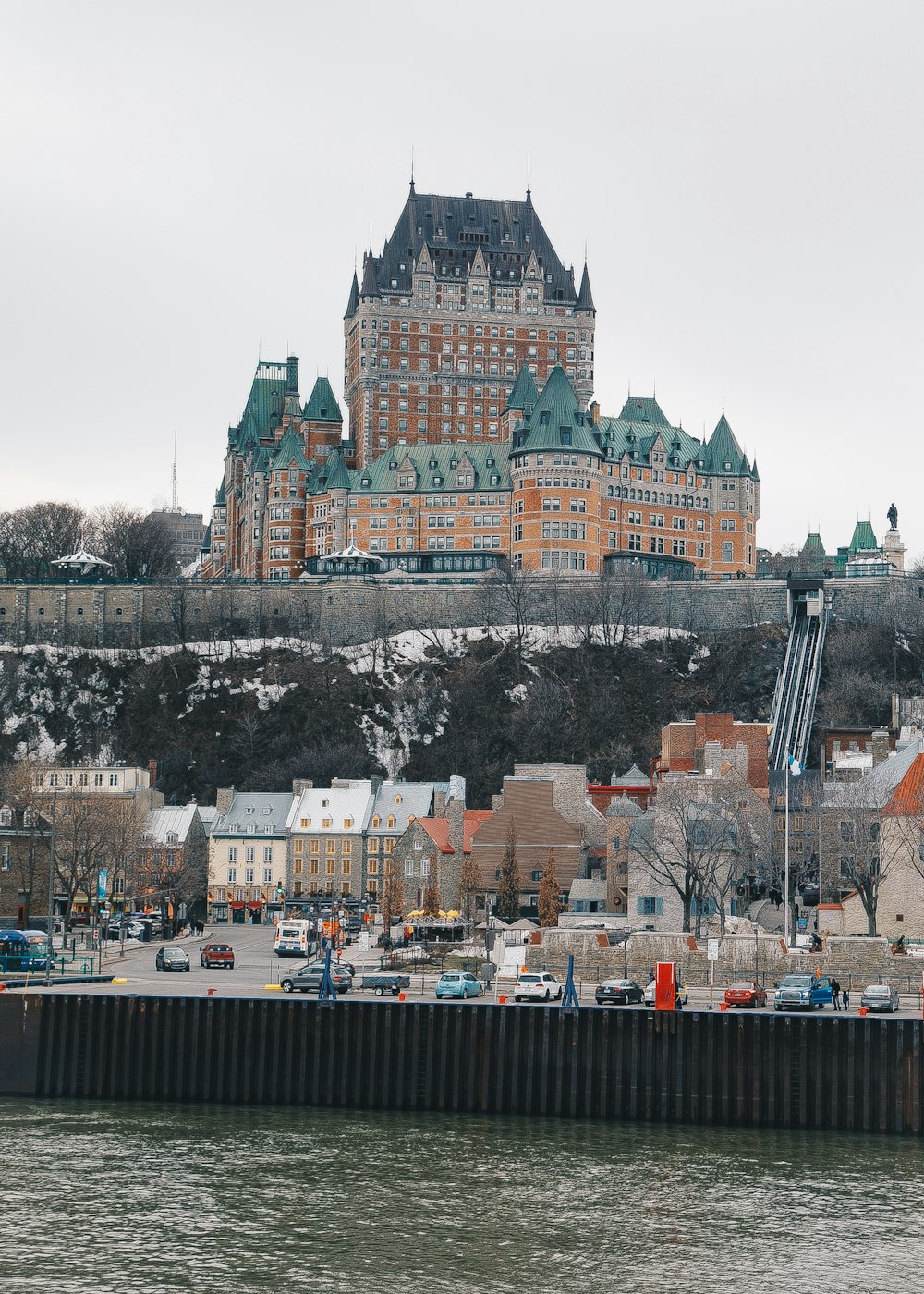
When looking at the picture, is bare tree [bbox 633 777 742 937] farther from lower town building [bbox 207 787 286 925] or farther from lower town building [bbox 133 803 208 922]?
lower town building [bbox 207 787 286 925]

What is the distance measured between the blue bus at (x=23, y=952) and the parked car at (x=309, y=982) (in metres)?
10.9

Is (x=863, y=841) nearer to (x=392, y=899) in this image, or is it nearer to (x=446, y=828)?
(x=392, y=899)

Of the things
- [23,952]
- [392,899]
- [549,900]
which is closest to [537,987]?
[23,952]

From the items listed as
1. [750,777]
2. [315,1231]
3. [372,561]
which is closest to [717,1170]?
[315,1231]

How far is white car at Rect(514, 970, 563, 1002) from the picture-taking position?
6662cm

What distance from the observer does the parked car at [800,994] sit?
63.1 m

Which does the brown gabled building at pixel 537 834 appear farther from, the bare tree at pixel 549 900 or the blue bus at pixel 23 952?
the blue bus at pixel 23 952

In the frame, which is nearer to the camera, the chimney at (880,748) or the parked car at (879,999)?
the parked car at (879,999)

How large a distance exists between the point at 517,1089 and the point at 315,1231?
39.3 ft

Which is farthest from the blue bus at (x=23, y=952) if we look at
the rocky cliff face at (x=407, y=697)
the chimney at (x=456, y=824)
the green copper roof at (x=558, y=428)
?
the green copper roof at (x=558, y=428)

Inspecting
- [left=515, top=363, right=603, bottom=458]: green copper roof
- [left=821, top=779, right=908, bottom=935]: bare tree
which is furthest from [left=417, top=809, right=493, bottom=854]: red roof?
[left=515, top=363, right=603, bottom=458]: green copper roof

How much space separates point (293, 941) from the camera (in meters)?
88.4

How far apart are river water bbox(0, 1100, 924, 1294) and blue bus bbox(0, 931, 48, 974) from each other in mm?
16476

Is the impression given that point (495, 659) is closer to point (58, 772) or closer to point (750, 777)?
point (58, 772)
